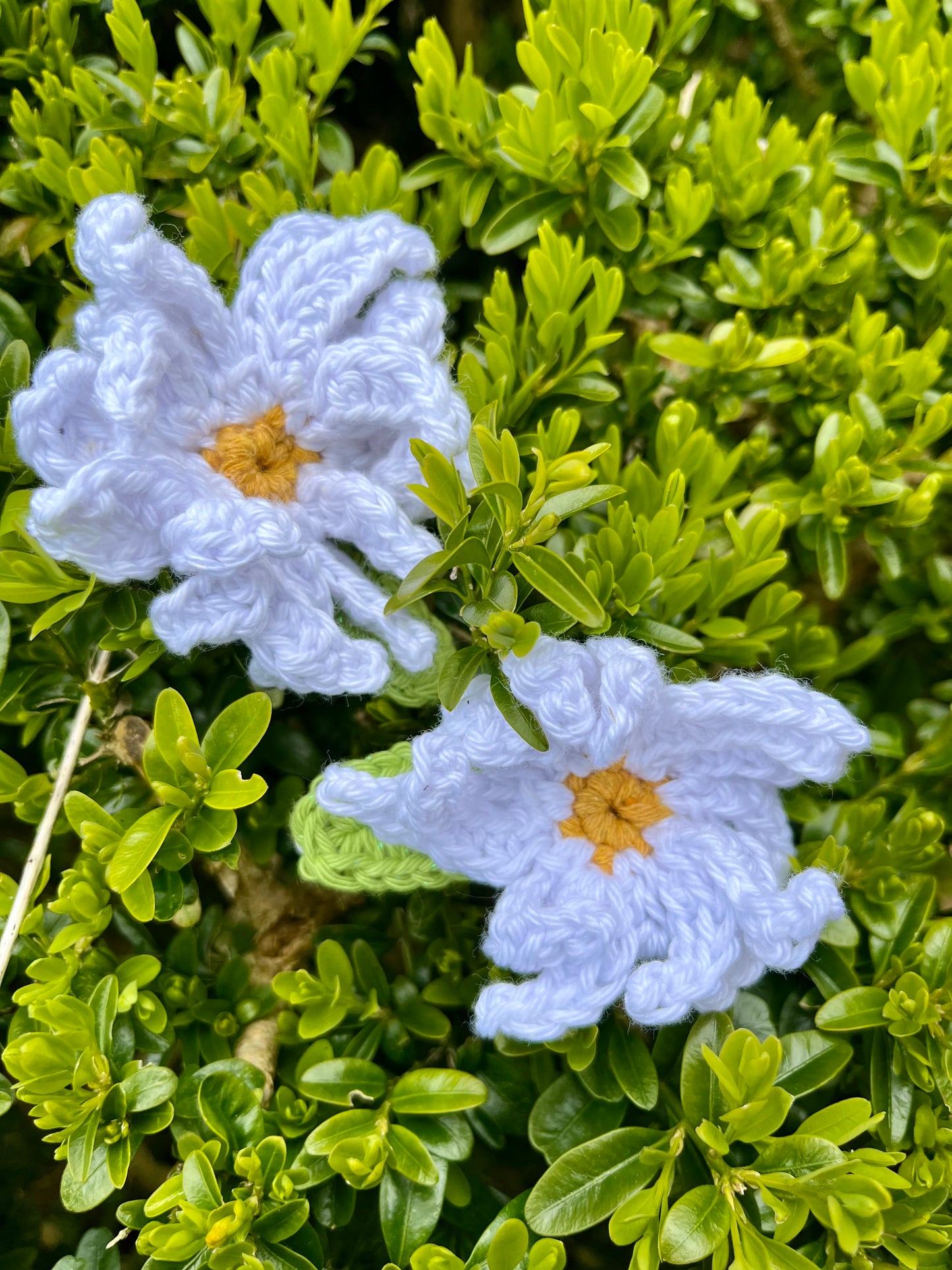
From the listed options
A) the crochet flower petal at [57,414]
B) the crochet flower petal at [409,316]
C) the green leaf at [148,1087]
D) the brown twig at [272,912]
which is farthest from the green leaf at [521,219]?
the green leaf at [148,1087]

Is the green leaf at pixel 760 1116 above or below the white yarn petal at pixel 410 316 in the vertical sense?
below

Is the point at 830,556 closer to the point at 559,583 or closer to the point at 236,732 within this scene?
the point at 559,583

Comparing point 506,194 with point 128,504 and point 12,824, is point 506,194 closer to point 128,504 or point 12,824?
point 128,504

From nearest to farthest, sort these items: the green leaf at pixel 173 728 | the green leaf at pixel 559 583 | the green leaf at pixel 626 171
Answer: the green leaf at pixel 559 583, the green leaf at pixel 173 728, the green leaf at pixel 626 171

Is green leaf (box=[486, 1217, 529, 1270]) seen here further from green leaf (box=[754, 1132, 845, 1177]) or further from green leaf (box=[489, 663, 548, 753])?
green leaf (box=[489, 663, 548, 753])

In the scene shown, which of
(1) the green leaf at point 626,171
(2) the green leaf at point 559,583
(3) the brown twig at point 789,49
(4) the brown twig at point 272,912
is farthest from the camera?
(3) the brown twig at point 789,49

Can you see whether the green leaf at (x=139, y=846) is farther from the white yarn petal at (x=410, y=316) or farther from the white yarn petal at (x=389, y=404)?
the white yarn petal at (x=410, y=316)

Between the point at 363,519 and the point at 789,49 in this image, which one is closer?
the point at 363,519

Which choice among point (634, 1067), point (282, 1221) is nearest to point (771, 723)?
point (634, 1067)
